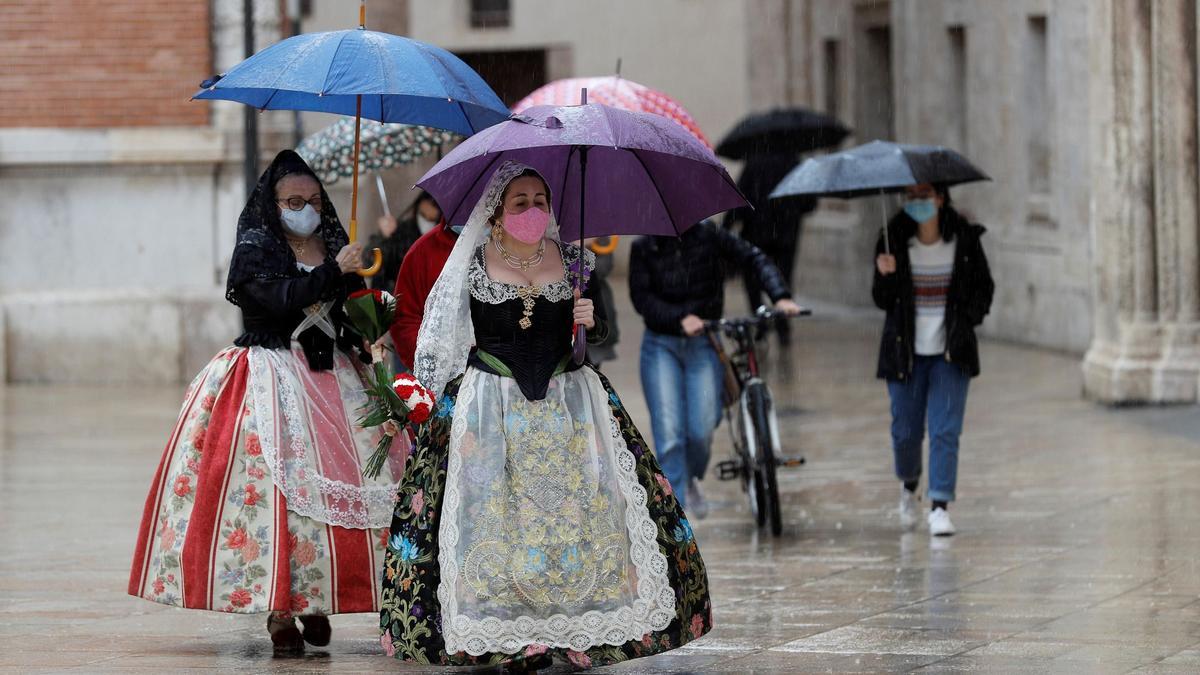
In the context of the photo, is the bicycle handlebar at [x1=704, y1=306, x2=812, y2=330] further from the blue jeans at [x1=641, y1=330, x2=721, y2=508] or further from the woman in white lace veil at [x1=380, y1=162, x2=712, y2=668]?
the woman in white lace veil at [x1=380, y1=162, x2=712, y2=668]

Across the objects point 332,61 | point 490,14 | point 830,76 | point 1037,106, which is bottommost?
point 332,61

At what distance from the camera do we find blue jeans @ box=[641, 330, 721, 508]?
10.1 meters

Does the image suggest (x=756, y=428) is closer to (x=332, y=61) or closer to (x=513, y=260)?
(x=513, y=260)

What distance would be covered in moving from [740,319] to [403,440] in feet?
9.45

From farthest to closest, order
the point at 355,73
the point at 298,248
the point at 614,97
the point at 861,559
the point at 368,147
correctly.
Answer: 1. the point at 614,97
2. the point at 368,147
3. the point at 861,559
4. the point at 298,248
5. the point at 355,73

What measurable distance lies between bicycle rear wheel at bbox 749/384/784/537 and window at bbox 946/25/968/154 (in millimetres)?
12596

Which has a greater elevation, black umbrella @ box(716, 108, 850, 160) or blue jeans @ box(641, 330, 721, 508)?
black umbrella @ box(716, 108, 850, 160)

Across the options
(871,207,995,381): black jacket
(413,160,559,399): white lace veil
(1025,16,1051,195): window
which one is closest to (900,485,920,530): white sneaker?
(871,207,995,381): black jacket

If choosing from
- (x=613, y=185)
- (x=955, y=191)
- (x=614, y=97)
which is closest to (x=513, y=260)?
(x=613, y=185)

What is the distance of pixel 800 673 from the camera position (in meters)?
6.89

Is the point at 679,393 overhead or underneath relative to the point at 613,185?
underneath

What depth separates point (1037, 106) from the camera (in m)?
19.6

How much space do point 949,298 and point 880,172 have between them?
0.69m

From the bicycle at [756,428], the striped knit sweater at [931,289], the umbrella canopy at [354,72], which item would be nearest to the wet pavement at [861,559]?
the bicycle at [756,428]
